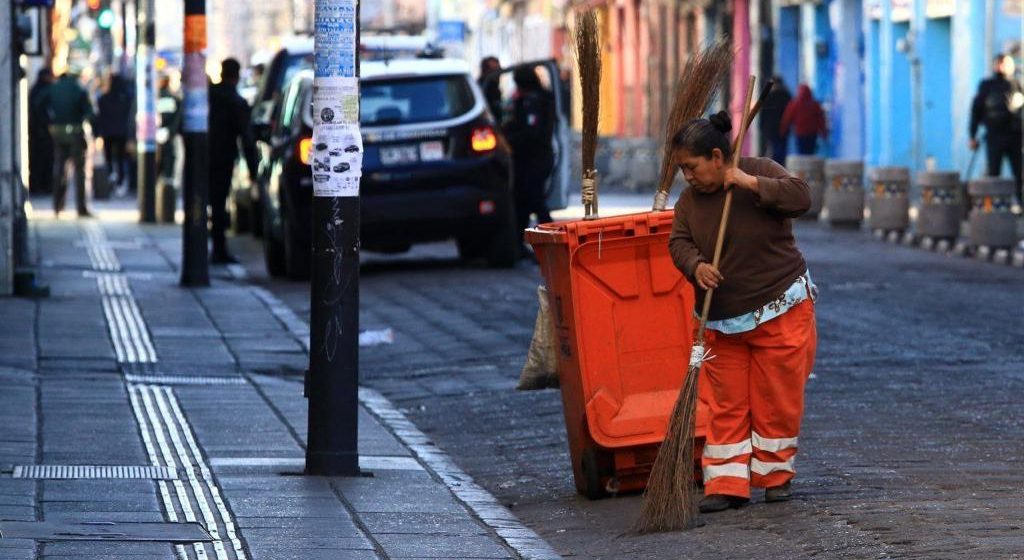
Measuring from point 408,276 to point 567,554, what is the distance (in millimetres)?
12390

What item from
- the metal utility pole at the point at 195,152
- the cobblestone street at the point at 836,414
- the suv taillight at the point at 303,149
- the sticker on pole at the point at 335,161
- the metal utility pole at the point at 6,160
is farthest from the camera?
the suv taillight at the point at 303,149

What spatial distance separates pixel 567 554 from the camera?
789cm

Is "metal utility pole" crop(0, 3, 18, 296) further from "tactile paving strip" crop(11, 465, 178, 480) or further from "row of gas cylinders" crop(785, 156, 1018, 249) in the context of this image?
"row of gas cylinders" crop(785, 156, 1018, 249)

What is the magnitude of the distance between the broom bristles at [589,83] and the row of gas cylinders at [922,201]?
529 inches

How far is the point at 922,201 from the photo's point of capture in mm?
24000

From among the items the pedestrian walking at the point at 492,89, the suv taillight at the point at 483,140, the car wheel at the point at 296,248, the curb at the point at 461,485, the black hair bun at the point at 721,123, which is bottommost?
the curb at the point at 461,485

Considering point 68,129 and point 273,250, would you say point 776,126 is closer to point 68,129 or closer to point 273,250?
point 68,129

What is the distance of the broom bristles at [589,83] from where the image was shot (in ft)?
30.0

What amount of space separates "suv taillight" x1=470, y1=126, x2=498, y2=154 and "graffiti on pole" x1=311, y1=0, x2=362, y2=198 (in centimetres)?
989

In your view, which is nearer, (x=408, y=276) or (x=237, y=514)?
(x=237, y=514)

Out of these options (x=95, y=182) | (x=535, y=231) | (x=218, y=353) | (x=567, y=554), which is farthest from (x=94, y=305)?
(x=95, y=182)

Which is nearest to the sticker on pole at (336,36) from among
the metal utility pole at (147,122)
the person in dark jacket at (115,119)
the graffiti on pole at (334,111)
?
the graffiti on pole at (334,111)

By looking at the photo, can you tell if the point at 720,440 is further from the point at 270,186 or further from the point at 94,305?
the point at 270,186

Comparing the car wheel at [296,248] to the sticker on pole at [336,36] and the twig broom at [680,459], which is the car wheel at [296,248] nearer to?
the sticker on pole at [336,36]
